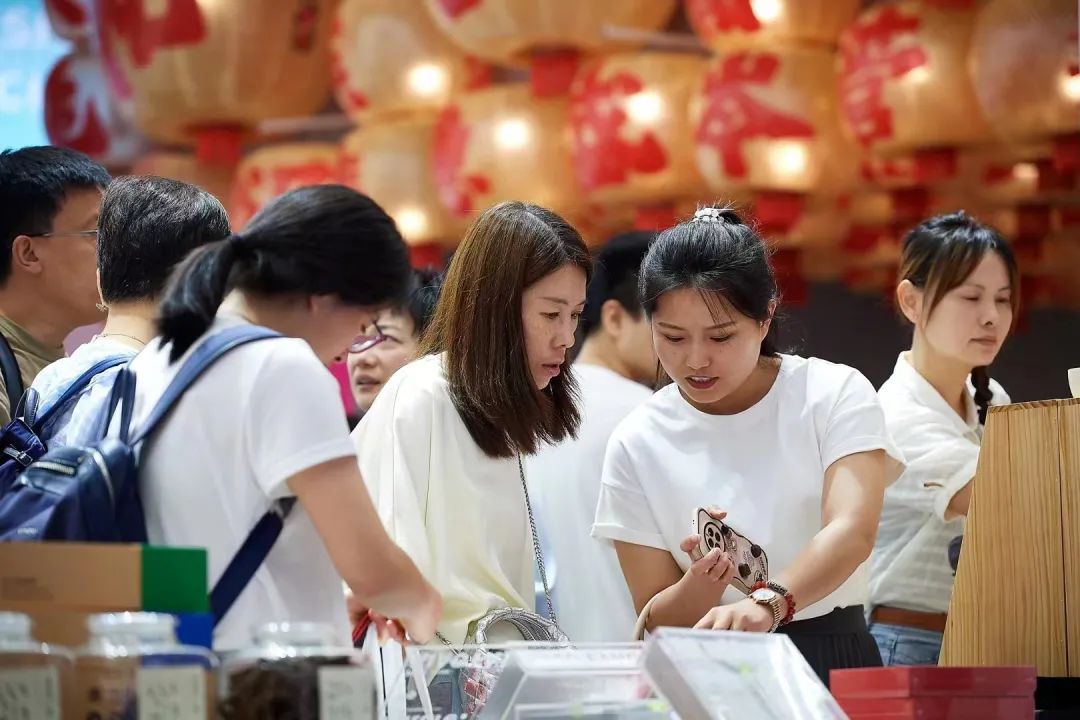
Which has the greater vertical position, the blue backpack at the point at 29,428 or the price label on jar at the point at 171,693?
the blue backpack at the point at 29,428

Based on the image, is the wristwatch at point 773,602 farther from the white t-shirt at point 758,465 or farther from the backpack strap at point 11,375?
the backpack strap at point 11,375

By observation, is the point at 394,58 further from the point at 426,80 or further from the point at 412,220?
the point at 412,220

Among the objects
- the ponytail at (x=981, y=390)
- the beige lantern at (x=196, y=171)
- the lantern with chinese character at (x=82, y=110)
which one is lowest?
the ponytail at (x=981, y=390)

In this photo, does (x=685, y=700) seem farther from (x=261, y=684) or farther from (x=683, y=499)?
(x=683, y=499)

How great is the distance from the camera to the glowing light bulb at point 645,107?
13.6 ft

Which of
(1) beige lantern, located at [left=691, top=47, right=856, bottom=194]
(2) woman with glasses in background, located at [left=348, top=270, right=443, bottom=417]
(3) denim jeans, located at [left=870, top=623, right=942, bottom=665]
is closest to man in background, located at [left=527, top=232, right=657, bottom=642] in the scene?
(2) woman with glasses in background, located at [left=348, top=270, right=443, bottom=417]

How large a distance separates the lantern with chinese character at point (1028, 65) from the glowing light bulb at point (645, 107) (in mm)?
850

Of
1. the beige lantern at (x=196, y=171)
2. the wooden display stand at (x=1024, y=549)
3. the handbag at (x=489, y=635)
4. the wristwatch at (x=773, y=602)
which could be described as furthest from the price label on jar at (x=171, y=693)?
the beige lantern at (x=196, y=171)

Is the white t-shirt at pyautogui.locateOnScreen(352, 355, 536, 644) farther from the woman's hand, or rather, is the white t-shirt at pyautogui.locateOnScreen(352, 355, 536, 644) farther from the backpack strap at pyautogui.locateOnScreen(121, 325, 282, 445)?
the backpack strap at pyautogui.locateOnScreen(121, 325, 282, 445)

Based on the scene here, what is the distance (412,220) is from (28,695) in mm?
3411

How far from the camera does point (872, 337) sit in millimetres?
5363

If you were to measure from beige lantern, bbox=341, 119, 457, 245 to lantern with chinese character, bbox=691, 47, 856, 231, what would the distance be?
3.31ft

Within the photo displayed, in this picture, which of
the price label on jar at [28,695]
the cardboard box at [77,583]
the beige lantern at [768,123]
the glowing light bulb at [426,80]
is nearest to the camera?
the price label on jar at [28,695]

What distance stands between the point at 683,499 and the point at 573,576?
2.17 ft
